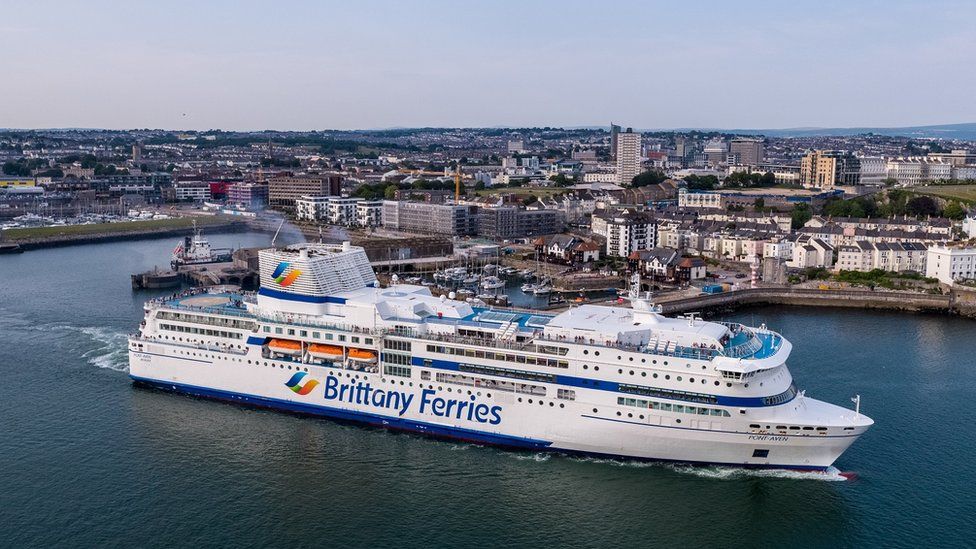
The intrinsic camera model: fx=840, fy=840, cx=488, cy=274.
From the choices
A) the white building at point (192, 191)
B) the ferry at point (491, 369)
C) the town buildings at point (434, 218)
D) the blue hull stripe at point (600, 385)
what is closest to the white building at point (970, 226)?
the town buildings at point (434, 218)

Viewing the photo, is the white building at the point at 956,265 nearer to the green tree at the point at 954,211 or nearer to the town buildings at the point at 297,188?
the green tree at the point at 954,211

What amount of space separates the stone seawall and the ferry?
1433 cm

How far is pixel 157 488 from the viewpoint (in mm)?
15539

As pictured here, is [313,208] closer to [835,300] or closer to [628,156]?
[628,156]

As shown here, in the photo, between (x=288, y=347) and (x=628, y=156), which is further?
(x=628, y=156)

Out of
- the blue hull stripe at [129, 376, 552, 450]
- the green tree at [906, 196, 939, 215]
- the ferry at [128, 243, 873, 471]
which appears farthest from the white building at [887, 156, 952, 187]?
the blue hull stripe at [129, 376, 552, 450]

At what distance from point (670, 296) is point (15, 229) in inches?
1660

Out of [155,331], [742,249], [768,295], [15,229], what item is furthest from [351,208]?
[155,331]

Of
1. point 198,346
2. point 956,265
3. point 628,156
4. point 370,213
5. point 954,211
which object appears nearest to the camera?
point 198,346

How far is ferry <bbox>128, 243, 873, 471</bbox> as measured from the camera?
15922mm

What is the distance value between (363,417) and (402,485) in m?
3.12

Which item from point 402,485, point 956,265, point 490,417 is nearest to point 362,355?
point 490,417

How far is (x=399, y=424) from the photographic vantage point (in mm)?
18312

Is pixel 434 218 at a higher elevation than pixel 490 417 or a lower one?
higher
